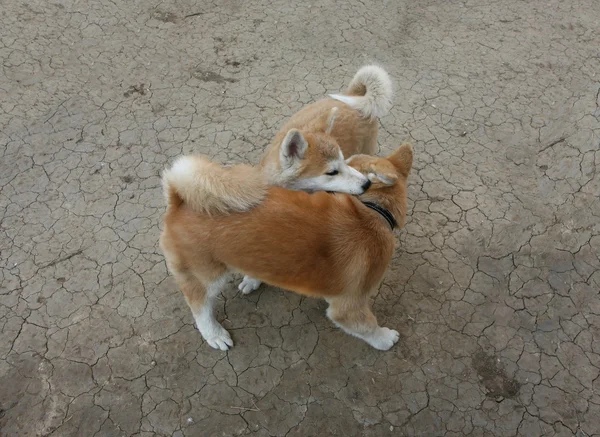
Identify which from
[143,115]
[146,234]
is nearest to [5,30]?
[143,115]

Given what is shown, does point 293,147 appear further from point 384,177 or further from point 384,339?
point 384,339

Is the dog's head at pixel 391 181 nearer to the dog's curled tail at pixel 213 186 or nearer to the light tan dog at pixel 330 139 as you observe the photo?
the light tan dog at pixel 330 139

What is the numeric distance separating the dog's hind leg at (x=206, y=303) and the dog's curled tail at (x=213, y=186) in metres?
0.51

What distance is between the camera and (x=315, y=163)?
285 cm

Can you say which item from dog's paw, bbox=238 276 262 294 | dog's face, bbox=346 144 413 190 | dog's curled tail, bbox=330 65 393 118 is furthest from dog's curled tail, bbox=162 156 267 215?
dog's curled tail, bbox=330 65 393 118

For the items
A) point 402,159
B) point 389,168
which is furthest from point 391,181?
point 402,159

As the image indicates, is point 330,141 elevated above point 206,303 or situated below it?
above

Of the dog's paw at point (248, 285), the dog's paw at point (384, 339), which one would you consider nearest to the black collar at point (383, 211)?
the dog's paw at point (384, 339)

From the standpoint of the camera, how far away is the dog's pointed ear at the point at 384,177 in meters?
2.42

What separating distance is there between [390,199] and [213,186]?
1.05 metres

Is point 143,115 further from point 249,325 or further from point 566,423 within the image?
point 566,423

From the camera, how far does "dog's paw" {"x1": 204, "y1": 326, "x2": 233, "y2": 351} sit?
9.13ft

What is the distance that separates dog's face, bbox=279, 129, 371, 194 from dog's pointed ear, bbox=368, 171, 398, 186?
0.23 m

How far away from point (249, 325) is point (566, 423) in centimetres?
209
